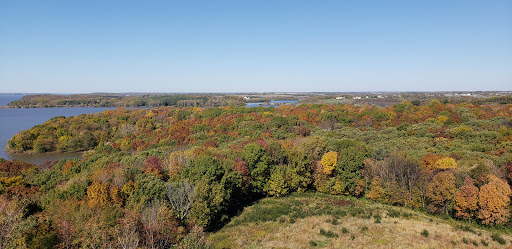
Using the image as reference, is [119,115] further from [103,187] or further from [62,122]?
[103,187]

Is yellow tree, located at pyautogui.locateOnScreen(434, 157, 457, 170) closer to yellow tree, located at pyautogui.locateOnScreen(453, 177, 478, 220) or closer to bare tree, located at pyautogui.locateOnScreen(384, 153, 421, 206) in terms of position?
bare tree, located at pyautogui.locateOnScreen(384, 153, 421, 206)

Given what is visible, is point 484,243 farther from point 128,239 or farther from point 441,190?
point 128,239

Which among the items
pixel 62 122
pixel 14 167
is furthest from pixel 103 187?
pixel 62 122

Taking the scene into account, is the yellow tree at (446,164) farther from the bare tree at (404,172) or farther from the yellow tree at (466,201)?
the yellow tree at (466,201)

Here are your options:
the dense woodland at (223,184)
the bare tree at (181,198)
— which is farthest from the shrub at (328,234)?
the bare tree at (181,198)

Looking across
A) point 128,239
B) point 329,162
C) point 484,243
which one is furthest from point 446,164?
point 128,239
